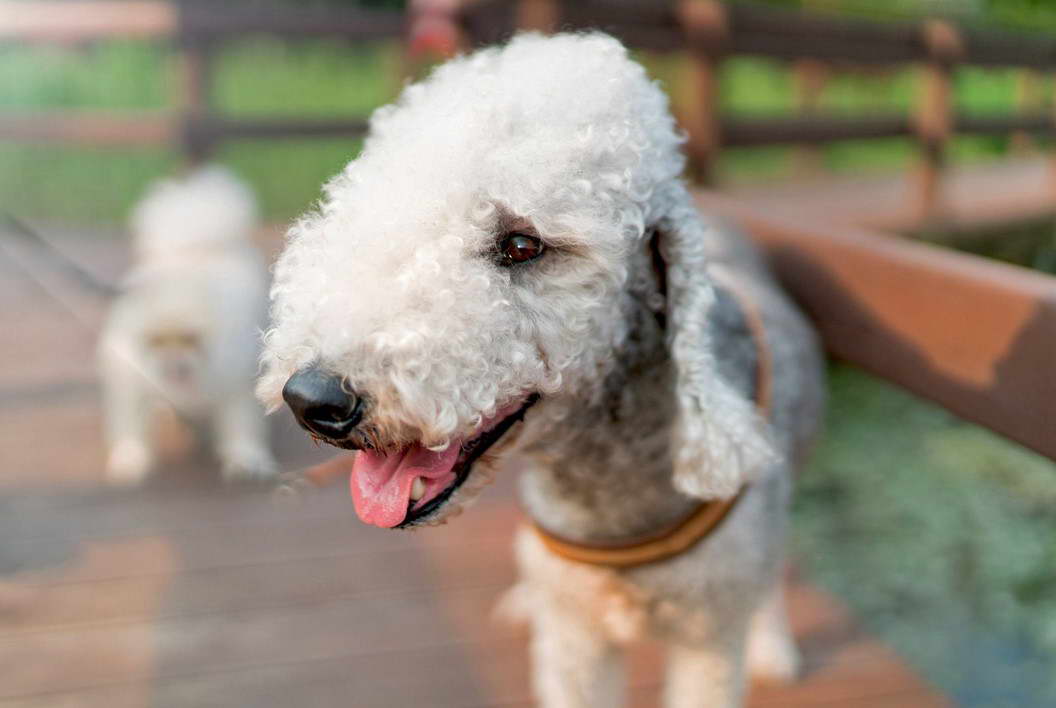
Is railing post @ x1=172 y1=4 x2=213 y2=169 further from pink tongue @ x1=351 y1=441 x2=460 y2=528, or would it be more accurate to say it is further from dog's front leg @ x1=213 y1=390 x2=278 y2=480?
pink tongue @ x1=351 y1=441 x2=460 y2=528

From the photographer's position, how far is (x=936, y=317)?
1769 millimetres

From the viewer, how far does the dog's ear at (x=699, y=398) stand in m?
1.34

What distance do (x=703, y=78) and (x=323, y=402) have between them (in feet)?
10.2

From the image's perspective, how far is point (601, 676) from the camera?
173 centimetres

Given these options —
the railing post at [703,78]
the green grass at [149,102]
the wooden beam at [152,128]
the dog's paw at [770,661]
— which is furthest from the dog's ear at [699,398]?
the green grass at [149,102]

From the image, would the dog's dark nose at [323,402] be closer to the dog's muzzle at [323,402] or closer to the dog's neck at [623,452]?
the dog's muzzle at [323,402]

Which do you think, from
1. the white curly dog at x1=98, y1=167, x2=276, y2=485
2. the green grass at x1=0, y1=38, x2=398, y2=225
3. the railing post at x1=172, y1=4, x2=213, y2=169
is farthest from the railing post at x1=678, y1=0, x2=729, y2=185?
the railing post at x1=172, y1=4, x2=213, y2=169

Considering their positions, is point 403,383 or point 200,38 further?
point 200,38

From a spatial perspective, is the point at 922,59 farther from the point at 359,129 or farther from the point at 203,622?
the point at 203,622

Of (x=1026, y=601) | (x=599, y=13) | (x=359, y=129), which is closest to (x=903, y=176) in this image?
(x=359, y=129)

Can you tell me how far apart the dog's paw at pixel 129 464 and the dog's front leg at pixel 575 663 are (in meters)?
1.81

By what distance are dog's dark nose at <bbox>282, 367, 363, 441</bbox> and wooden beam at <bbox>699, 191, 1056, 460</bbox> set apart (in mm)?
1013

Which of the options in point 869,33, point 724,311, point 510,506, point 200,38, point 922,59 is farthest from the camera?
point 200,38

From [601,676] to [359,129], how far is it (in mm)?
5130
